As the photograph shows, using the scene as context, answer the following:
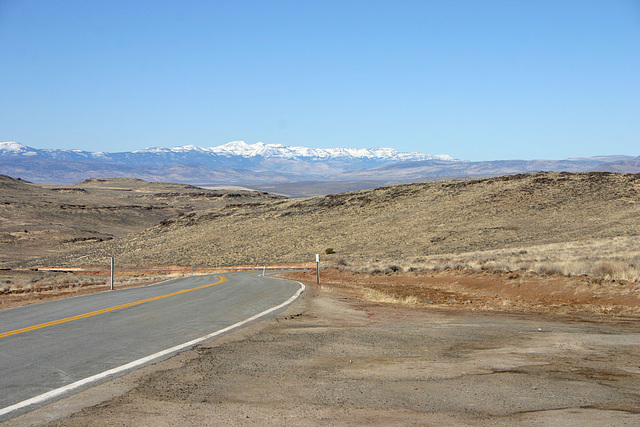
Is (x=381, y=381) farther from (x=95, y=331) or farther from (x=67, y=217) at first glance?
(x=67, y=217)

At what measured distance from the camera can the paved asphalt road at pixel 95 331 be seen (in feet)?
24.7

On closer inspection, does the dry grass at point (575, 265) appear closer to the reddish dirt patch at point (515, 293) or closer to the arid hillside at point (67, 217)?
the reddish dirt patch at point (515, 293)

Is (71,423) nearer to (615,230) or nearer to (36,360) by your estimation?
(36,360)

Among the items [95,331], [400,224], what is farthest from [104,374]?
[400,224]

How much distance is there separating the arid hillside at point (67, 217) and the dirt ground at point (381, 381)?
72.6 meters

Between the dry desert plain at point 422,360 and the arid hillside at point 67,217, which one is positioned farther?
the arid hillside at point 67,217

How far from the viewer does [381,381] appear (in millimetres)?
7301


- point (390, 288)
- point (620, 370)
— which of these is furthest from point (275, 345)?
point (390, 288)

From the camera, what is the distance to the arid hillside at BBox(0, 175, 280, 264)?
88938 millimetres

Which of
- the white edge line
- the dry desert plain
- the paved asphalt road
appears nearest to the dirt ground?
the dry desert plain

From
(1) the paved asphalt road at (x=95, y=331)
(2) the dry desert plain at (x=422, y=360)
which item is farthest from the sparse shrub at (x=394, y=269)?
(1) the paved asphalt road at (x=95, y=331)

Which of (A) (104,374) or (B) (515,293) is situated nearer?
(A) (104,374)

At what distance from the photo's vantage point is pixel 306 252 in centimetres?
6188

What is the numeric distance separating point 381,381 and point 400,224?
61.6m
